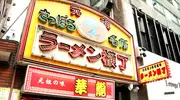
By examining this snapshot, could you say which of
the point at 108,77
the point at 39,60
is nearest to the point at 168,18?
the point at 108,77

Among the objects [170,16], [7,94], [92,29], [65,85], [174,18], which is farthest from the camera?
[174,18]

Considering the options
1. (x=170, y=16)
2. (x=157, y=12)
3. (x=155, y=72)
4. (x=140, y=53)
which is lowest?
(x=155, y=72)

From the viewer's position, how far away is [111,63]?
25.6 feet

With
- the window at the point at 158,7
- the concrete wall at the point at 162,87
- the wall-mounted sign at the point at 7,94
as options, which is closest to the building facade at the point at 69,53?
the wall-mounted sign at the point at 7,94

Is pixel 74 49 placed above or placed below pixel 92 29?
below

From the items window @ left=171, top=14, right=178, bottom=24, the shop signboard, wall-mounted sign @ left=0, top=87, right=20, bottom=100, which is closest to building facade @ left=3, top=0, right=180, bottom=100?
the shop signboard

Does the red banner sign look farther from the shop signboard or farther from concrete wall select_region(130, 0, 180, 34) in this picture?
concrete wall select_region(130, 0, 180, 34)

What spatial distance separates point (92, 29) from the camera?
791cm

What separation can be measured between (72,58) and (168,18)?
12277 millimetres

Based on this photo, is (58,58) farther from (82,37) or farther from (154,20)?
(154,20)

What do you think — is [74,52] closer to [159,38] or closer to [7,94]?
[7,94]

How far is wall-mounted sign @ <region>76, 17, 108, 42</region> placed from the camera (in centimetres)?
746

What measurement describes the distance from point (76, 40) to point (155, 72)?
3.71 meters

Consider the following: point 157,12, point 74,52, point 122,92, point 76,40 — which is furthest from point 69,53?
point 157,12
